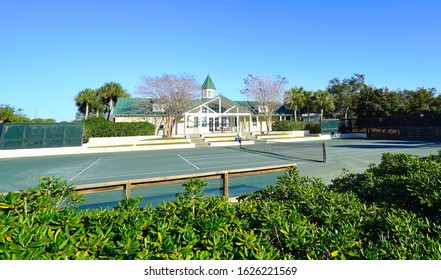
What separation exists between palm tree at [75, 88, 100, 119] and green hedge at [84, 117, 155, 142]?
19556mm

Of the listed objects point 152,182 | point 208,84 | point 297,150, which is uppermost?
point 208,84

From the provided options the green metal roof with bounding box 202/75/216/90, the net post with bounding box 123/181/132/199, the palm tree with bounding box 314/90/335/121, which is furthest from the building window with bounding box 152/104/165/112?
the net post with bounding box 123/181/132/199

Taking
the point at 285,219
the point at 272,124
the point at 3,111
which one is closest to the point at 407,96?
the point at 272,124

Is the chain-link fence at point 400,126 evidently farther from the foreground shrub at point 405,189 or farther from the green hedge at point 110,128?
the green hedge at point 110,128

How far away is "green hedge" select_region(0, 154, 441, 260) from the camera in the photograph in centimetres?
197

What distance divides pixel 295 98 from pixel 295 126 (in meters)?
7.53

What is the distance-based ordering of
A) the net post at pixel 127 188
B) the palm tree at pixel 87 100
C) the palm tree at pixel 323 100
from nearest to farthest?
the net post at pixel 127 188, the palm tree at pixel 323 100, the palm tree at pixel 87 100

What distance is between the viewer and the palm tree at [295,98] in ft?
152

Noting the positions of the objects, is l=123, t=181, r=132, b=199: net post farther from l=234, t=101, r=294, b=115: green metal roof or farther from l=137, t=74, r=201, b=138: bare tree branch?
l=234, t=101, r=294, b=115: green metal roof

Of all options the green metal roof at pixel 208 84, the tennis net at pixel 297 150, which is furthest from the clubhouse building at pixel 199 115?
the green metal roof at pixel 208 84

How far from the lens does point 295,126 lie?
42.0 m

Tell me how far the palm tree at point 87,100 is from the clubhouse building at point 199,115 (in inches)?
445

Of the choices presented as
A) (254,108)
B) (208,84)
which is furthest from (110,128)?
(254,108)

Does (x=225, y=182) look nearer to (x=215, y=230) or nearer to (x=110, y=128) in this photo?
(x=215, y=230)
